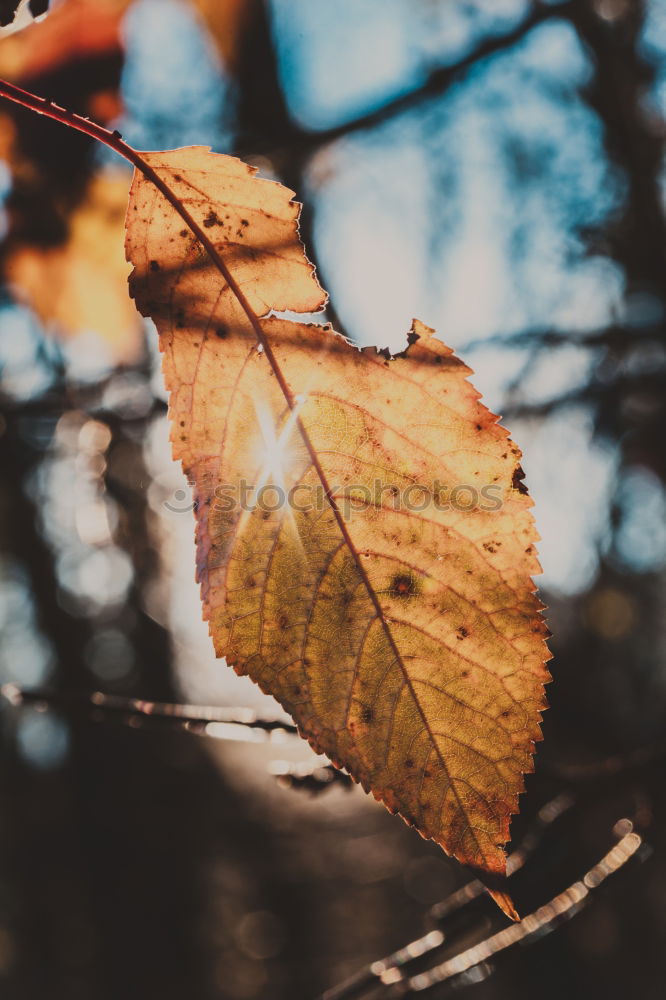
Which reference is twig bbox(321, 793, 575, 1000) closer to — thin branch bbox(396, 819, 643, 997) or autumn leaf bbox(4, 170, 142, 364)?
thin branch bbox(396, 819, 643, 997)

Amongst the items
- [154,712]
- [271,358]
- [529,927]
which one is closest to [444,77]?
[271,358]

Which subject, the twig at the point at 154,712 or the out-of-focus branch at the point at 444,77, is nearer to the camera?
the twig at the point at 154,712

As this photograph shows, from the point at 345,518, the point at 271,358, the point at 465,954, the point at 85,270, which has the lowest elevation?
the point at 465,954

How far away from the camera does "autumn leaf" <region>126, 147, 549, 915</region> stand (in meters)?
0.36

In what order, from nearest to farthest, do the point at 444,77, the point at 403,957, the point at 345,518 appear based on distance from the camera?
the point at 345,518 → the point at 403,957 → the point at 444,77

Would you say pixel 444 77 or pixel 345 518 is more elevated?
pixel 444 77

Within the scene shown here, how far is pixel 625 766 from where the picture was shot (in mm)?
891

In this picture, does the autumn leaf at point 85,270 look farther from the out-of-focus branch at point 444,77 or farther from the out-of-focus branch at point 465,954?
the out-of-focus branch at point 465,954

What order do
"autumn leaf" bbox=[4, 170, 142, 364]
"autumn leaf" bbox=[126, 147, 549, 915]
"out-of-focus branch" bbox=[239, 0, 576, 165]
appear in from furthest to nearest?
"autumn leaf" bbox=[4, 170, 142, 364]
"out-of-focus branch" bbox=[239, 0, 576, 165]
"autumn leaf" bbox=[126, 147, 549, 915]

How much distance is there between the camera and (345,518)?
1.31ft

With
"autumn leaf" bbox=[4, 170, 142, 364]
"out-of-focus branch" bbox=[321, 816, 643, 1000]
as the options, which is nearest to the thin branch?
"out-of-focus branch" bbox=[321, 816, 643, 1000]

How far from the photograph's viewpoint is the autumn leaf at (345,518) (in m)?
0.36

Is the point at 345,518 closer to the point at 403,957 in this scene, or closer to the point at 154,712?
the point at 154,712

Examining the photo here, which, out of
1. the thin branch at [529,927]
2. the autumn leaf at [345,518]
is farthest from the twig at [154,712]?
the thin branch at [529,927]
